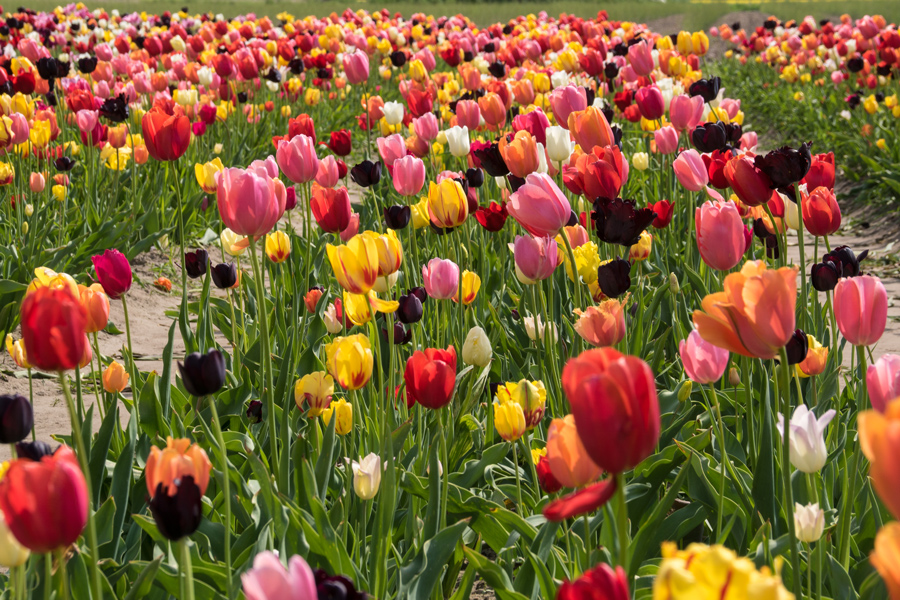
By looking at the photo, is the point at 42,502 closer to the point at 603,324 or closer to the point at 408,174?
the point at 603,324

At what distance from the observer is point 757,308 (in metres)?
1.00

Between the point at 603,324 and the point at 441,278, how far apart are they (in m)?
0.47

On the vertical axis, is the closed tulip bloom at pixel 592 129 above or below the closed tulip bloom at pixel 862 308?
above

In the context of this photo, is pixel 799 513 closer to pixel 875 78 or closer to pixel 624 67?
pixel 624 67

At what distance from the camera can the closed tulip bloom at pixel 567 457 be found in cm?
109

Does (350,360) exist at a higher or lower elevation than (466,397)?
higher

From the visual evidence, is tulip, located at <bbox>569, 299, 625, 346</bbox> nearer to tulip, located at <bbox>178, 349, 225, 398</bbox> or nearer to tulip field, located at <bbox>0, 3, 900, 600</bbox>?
tulip field, located at <bbox>0, 3, 900, 600</bbox>

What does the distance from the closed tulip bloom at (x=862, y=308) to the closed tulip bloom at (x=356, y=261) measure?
81 centimetres

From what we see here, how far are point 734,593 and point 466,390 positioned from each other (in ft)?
5.90

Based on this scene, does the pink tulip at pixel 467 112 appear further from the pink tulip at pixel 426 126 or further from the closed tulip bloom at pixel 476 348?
the closed tulip bloom at pixel 476 348

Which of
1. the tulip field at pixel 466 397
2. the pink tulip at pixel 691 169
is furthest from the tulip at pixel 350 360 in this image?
the pink tulip at pixel 691 169

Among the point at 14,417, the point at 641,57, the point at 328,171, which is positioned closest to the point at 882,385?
the point at 14,417

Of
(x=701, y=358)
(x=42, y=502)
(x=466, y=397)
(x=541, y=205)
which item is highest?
(x=541, y=205)

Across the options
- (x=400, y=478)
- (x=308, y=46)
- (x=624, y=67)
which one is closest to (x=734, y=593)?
(x=400, y=478)
